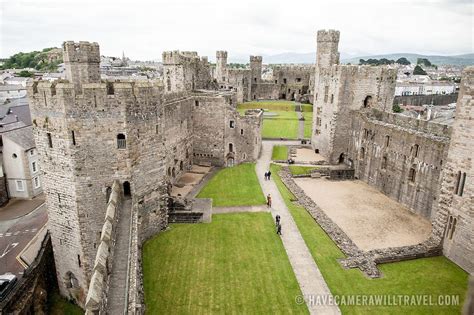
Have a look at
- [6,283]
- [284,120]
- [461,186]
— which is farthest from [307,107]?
[6,283]

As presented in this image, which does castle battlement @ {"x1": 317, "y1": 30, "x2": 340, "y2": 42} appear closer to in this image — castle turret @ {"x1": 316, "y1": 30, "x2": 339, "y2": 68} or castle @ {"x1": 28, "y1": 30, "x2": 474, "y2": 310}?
castle turret @ {"x1": 316, "y1": 30, "x2": 339, "y2": 68}

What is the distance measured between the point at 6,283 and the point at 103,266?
40.2 feet

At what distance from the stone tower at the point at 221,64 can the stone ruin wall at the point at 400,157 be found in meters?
38.1

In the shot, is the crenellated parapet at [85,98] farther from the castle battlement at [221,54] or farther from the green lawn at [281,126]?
the castle battlement at [221,54]

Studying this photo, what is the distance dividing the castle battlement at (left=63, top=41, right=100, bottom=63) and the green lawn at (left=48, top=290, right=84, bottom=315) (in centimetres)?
1271

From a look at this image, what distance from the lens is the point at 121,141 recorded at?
16438 millimetres

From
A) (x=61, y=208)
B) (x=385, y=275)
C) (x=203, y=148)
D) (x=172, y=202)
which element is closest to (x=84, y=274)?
(x=61, y=208)

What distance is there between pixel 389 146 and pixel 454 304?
15134mm

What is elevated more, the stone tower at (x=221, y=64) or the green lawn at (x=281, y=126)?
the stone tower at (x=221, y=64)

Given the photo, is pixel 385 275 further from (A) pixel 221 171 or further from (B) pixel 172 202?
(A) pixel 221 171

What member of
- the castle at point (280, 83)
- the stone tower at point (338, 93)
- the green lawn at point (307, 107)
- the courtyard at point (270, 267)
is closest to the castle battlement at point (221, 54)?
the castle at point (280, 83)

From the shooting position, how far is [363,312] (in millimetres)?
15227

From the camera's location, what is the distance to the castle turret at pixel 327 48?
38719 millimetres

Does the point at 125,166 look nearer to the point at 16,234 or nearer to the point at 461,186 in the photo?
the point at 16,234
